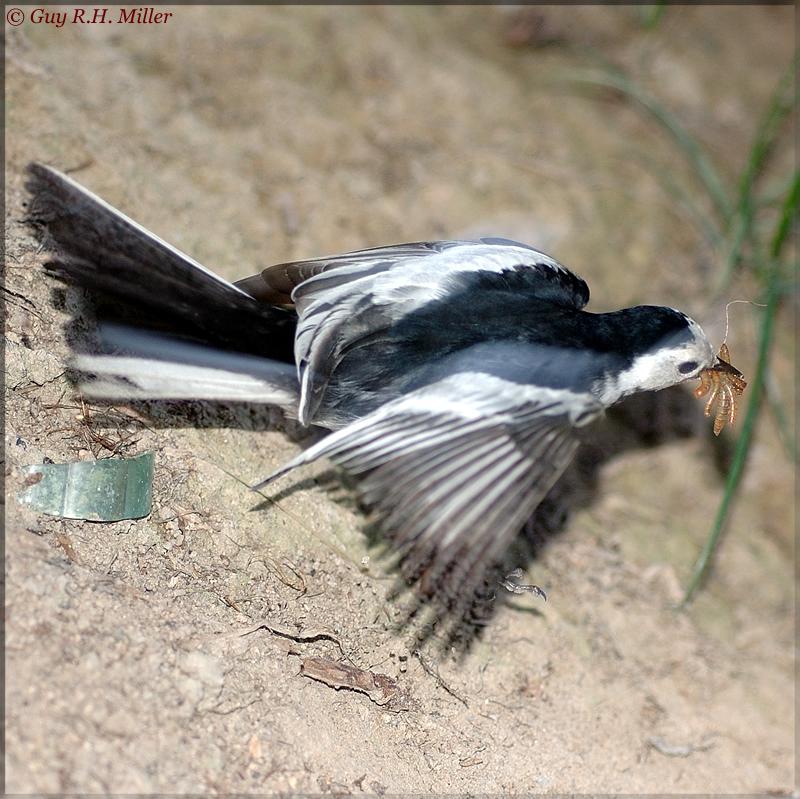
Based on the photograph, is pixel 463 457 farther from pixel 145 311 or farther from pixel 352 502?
pixel 145 311

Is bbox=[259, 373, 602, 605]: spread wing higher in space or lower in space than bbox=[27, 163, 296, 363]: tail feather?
lower

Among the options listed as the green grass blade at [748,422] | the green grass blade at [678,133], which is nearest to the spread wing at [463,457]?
the green grass blade at [748,422]

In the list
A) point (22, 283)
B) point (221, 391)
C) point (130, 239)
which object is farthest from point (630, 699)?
point (22, 283)

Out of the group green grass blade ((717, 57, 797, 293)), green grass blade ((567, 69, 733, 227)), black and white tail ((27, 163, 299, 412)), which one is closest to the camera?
black and white tail ((27, 163, 299, 412))

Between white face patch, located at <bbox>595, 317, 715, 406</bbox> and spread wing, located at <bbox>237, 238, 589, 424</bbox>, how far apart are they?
0.32 metres

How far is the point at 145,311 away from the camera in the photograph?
261cm

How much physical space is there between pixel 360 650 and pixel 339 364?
85cm

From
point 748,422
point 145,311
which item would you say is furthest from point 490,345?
point 748,422

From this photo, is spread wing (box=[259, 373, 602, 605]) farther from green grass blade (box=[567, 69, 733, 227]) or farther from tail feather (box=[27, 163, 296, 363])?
green grass blade (box=[567, 69, 733, 227])

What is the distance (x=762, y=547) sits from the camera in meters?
3.89

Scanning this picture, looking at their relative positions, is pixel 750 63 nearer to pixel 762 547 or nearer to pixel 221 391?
pixel 762 547

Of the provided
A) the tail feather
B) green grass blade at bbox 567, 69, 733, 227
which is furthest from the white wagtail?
green grass blade at bbox 567, 69, 733, 227

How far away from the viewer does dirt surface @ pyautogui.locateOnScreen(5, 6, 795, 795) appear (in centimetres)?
225

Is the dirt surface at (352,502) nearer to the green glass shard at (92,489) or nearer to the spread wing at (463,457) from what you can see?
the green glass shard at (92,489)
